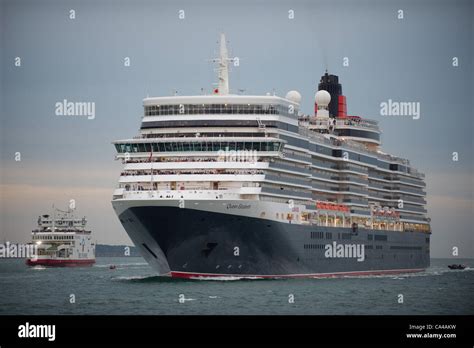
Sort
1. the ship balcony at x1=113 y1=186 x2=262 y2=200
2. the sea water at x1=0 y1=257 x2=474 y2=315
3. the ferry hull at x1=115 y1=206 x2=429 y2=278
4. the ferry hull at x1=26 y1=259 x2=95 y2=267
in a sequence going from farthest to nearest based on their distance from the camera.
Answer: the ferry hull at x1=26 y1=259 x2=95 y2=267 → the ship balcony at x1=113 y1=186 x2=262 y2=200 → the ferry hull at x1=115 y1=206 x2=429 y2=278 → the sea water at x1=0 y1=257 x2=474 y2=315

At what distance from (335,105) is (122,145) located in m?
35.8

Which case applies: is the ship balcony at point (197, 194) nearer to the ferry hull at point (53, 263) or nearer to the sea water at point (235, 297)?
the sea water at point (235, 297)

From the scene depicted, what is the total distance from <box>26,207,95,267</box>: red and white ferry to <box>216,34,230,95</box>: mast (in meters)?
64.8

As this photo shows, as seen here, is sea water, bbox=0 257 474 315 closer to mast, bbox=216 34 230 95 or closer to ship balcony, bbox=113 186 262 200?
ship balcony, bbox=113 186 262 200

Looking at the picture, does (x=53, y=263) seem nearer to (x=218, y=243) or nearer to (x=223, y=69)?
(x=223, y=69)

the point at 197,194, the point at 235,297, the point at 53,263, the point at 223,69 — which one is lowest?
the point at 235,297

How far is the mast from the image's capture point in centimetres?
9831

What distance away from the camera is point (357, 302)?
7969 centimetres

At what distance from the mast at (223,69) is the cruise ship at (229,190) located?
0.08 m

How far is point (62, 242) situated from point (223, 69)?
68.4 meters

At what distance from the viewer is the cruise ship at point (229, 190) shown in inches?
3482

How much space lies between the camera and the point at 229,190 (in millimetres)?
89625

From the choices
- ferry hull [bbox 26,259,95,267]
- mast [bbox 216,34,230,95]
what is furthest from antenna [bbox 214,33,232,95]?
ferry hull [bbox 26,259,95,267]

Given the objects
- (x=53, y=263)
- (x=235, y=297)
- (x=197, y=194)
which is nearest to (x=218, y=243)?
(x=197, y=194)
